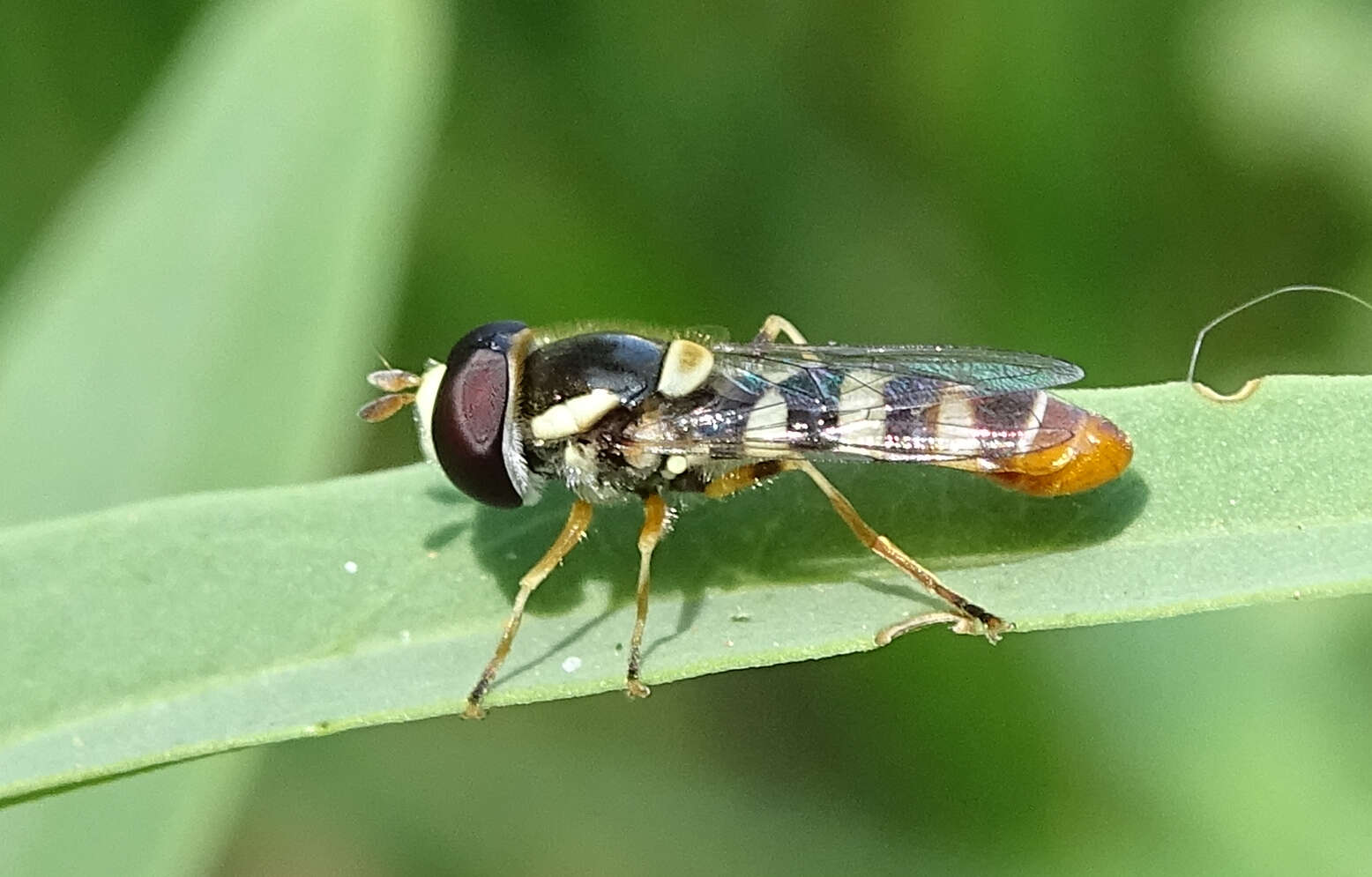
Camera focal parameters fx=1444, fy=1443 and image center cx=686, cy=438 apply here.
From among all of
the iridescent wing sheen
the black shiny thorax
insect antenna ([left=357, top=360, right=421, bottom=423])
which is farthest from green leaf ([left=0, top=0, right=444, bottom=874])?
the iridescent wing sheen

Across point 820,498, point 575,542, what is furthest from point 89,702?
point 820,498

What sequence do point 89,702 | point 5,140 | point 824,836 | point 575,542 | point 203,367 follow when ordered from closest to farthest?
1. point 89,702
2. point 575,542
3. point 203,367
4. point 824,836
5. point 5,140

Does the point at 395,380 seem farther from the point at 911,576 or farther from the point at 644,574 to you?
the point at 911,576

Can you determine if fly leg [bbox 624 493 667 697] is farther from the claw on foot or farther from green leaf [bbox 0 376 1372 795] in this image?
the claw on foot

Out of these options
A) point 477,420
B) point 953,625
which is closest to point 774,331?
point 477,420

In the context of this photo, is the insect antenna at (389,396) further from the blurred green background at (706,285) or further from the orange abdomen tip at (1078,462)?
the orange abdomen tip at (1078,462)

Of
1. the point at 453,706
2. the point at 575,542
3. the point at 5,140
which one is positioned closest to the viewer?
the point at 453,706

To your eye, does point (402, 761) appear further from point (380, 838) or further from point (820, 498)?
point (820, 498)
